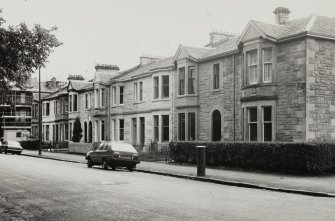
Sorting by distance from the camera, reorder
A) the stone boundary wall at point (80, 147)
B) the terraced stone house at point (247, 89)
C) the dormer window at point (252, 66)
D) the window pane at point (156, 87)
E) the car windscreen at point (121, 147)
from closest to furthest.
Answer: the terraced stone house at point (247, 89) → the car windscreen at point (121, 147) → the dormer window at point (252, 66) → the window pane at point (156, 87) → the stone boundary wall at point (80, 147)

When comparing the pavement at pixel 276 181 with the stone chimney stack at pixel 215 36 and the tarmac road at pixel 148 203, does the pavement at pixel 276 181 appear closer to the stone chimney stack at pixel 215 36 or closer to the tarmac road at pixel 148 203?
the tarmac road at pixel 148 203

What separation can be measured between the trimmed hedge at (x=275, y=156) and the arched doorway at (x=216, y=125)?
442cm

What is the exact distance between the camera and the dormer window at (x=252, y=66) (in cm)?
2620

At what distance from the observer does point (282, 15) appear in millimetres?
29359

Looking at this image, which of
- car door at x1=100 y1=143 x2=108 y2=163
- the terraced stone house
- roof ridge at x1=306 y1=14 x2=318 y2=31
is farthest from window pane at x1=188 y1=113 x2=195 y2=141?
roof ridge at x1=306 y1=14 x2=318 y2=31

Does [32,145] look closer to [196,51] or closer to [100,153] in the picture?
[196,51]

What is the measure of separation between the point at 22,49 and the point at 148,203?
7380 mm

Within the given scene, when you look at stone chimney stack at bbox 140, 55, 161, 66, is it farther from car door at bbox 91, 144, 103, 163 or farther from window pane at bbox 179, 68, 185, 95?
car door at bbox 91, 144, 103, 163

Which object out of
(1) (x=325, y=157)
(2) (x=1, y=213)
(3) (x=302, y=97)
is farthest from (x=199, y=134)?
(2) (x=1, y=213)

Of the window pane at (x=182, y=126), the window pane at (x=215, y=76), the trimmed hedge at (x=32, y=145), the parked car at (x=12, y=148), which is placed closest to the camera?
the window pane at (x=215, y=76)

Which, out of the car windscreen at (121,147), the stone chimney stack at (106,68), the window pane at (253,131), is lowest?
the car windscreen at (121,147)

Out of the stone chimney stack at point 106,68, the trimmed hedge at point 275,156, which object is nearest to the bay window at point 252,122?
the trimmed hedge at point 275,156

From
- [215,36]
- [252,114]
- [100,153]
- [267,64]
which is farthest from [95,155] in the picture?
[215,36]

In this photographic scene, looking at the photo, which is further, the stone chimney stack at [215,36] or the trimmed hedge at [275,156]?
the stone chimney stack at [215,36]
